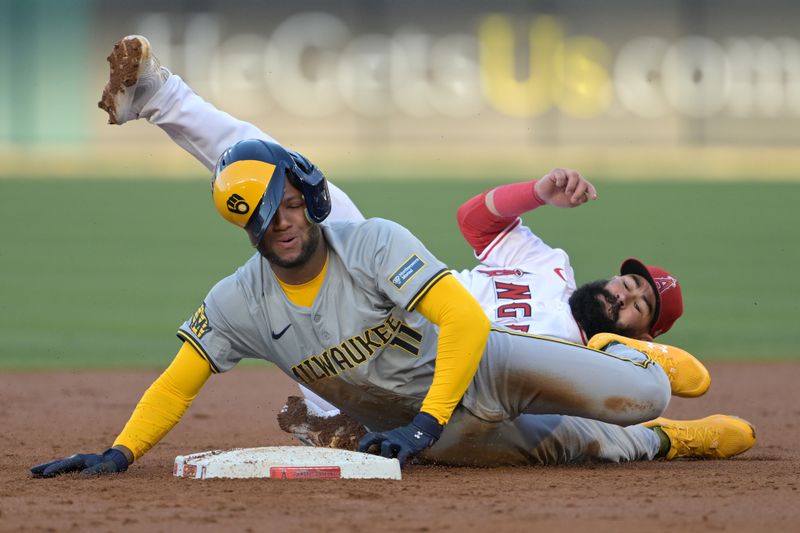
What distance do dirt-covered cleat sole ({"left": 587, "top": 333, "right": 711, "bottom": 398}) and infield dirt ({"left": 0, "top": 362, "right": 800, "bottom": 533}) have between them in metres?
0.26

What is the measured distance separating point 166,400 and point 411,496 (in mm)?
862

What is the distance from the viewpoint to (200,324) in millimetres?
3734

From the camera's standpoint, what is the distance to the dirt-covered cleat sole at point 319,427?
4238 mm

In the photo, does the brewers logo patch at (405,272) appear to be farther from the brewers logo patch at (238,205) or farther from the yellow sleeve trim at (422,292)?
the brewers logo patch at (238,205)

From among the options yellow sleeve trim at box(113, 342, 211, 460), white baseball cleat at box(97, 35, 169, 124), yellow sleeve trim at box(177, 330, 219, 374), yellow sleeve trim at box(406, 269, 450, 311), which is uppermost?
white baseball cleat at box(97, 35, 169, 124)

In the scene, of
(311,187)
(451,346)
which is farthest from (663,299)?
(311,187)

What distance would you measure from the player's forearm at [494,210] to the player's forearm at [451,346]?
1216mm

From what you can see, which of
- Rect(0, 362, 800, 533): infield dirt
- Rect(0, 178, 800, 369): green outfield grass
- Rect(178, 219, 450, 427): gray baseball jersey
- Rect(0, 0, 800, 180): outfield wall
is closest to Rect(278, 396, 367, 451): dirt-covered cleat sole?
Rect(0, 362, 800, 533): infield dirt

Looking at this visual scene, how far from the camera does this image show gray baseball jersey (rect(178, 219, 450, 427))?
3.64 meters

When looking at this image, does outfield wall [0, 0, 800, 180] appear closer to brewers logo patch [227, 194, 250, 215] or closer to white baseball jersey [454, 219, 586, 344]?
white baseball jersey [454, 219, 586, 344]

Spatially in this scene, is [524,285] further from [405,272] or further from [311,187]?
[311,187]

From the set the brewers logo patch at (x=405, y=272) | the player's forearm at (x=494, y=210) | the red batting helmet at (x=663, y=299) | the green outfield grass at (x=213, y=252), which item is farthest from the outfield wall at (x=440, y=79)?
the brewers logo patch at (x=405, y=272)

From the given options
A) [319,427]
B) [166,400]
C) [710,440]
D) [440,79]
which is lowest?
[710,440]

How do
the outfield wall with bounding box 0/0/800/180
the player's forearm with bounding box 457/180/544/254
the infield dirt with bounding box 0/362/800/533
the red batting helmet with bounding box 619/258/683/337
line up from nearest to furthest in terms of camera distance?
1. the infield dirt with bounding box 0/362/800/533
2. the player's forearm with bounding box 457/180/544/254
3. the red batting helmet with bounding box 619/258/683/337
4. the outfield wall with bounding box 0/0/800/180
